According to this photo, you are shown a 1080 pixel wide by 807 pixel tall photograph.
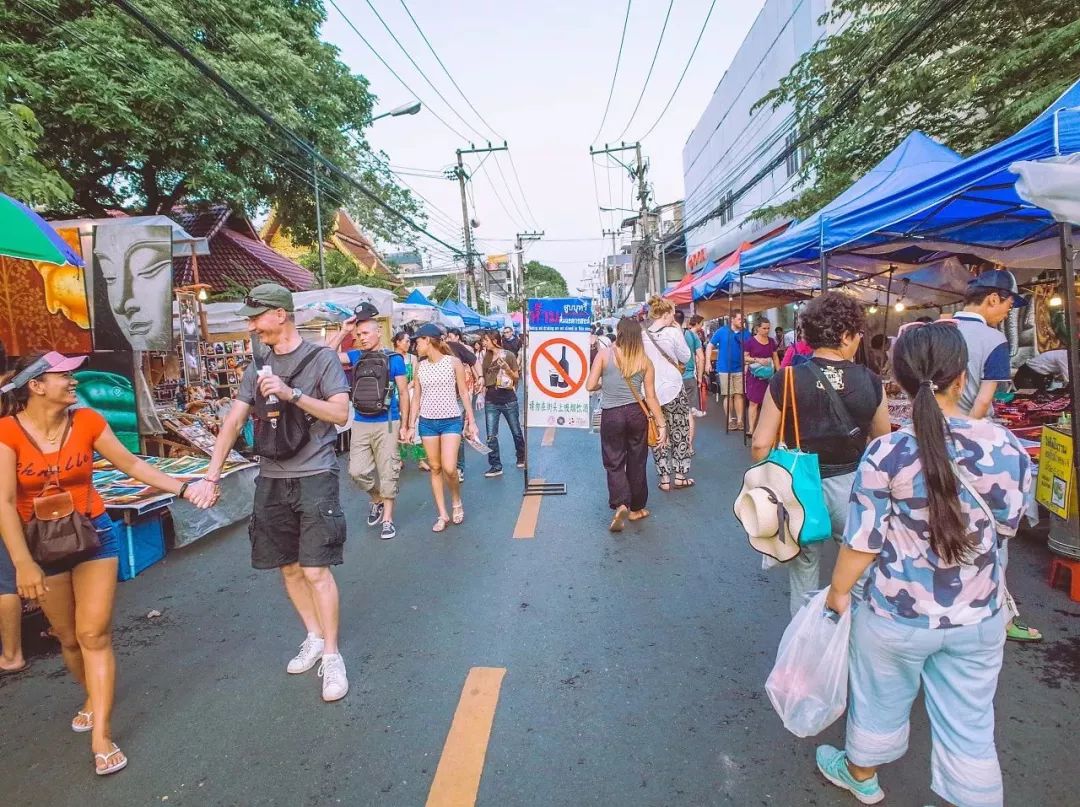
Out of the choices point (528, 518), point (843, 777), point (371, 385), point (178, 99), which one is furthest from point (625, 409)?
point (178, 99)

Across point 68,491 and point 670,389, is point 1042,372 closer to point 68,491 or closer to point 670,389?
point 670,389

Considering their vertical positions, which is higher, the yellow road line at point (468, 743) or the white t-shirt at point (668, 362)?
the white t-shirt at point (668, 362)

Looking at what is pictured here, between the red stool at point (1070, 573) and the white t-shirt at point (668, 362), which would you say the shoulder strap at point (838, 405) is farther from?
the white t-shirt at point (668, 362)

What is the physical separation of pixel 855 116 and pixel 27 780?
452 inches

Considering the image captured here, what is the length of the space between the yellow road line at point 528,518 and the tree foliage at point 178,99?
902 cm

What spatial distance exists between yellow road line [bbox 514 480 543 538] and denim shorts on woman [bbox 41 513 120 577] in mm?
3128

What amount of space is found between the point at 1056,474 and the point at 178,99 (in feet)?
45.3

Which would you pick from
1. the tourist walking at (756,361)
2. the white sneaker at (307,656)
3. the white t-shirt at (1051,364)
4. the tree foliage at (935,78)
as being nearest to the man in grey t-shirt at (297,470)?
the white sneaker at (307,656)

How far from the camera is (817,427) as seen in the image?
8.55 ft

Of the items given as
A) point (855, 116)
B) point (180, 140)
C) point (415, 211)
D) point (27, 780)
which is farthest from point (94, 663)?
point (415, 211)

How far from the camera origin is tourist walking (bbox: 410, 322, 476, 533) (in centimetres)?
554

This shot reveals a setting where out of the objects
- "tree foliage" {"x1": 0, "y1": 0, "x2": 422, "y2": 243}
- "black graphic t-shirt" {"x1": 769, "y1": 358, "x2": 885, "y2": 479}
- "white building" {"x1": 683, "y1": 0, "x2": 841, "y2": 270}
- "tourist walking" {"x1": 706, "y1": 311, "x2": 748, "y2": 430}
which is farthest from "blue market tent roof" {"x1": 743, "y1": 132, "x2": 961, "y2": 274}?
"tree foliage" {"x1": 0, "y1": 0, "x2": 422, "y2": 243}

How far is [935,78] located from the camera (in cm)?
804

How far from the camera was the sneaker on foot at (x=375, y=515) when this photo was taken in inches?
233
